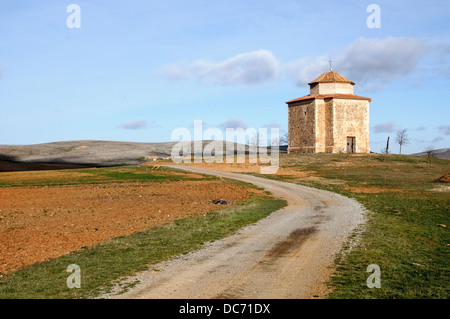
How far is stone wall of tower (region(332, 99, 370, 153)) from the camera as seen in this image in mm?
72000

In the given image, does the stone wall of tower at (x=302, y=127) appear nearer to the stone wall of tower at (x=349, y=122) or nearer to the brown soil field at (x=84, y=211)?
the stone wall of tower at (x=349, y=122)

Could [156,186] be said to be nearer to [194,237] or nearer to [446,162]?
[194,237]

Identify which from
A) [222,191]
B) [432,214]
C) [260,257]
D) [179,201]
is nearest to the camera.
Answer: [260,257]

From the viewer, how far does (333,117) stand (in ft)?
235

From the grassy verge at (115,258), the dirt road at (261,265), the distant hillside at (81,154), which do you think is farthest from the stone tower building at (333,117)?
the grassy verge at (115,258)

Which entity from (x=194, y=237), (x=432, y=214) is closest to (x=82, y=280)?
(x=194, y=237)

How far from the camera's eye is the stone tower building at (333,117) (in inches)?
2842

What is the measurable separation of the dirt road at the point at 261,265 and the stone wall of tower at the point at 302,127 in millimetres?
54299

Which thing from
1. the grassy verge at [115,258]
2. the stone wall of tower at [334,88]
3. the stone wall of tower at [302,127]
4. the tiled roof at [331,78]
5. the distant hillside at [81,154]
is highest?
Result: the tiled roof at [331,78]

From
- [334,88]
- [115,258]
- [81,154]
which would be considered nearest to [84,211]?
[115,258]

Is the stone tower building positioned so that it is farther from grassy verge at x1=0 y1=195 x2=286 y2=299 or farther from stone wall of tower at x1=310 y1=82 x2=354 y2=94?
grassy verge at x1=0 y1=195 x2=286 y2=299

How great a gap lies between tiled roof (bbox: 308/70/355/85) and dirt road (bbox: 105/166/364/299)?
57494mm

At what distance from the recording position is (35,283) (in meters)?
10.9
